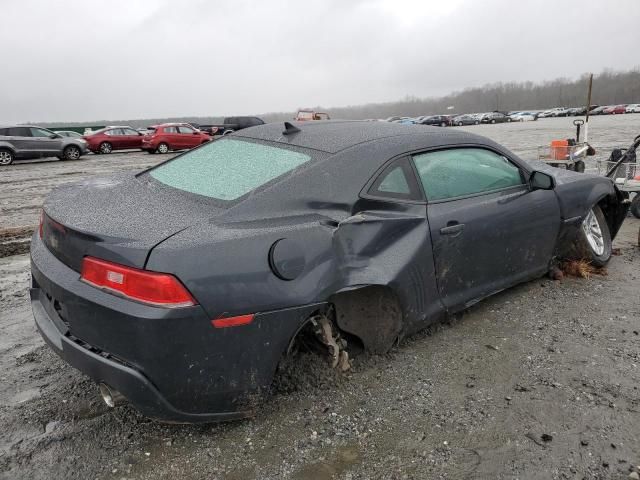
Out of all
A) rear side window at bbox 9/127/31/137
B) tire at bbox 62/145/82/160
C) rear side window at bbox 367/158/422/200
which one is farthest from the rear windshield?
tire at bbox 62/145/82/160

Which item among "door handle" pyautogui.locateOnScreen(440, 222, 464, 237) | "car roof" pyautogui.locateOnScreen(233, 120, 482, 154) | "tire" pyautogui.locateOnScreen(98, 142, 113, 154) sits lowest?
"tire" pyautogui.locateOnScreen(98, 142, 113, 154)

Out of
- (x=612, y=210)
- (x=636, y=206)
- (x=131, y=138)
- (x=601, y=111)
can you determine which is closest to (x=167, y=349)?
(x=612, y=210)

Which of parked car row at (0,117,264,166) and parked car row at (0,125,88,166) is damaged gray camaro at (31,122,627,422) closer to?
parked car row at (0,125,88,166)

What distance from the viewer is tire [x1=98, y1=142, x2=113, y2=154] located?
24484 mm

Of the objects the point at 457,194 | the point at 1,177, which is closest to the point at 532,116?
the point at 1,177

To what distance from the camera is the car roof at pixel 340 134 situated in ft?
10.2

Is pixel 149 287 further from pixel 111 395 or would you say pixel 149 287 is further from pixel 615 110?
pixel 615 110

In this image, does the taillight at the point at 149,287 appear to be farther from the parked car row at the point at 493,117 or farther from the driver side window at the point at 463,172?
the parked car row at the point at 493,117

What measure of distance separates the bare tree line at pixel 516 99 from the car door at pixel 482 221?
95.8 meters

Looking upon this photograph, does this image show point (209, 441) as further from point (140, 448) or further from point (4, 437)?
point (4, 437)

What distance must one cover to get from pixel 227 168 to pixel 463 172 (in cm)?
161

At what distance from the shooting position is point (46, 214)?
2754 mm

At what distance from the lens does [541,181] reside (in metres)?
3.83

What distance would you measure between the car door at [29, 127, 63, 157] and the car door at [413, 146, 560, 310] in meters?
19.8
